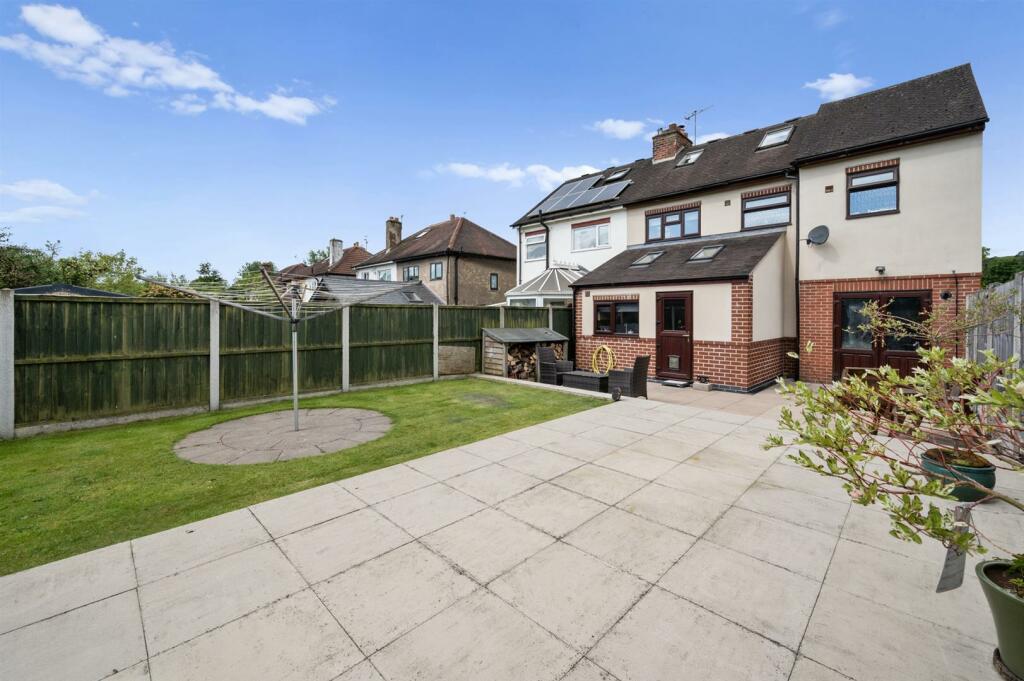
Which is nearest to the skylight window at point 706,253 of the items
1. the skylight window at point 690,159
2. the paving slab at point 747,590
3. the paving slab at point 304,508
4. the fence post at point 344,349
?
the skylight window at point 690,159

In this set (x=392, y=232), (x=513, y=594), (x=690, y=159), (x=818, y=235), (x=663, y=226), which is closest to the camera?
(x=513, y=594)

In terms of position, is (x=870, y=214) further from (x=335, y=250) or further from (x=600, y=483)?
(x=335, y=250)

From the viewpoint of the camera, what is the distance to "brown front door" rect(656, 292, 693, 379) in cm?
1111

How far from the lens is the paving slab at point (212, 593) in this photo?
2.34m

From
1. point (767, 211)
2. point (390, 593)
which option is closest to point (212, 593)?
point (390, 593)

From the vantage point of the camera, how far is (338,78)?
11945 millimetres

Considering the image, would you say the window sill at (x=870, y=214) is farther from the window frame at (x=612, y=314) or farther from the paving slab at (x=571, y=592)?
the paving slab at (x=571, y=592)

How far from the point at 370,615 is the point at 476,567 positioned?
0.76 m

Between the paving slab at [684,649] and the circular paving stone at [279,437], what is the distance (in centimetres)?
440

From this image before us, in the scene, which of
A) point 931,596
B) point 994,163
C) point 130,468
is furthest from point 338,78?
point 994,163

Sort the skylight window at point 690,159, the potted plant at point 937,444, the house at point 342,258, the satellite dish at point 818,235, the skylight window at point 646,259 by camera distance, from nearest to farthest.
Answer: the potted plant at point 937,444 → the satellite dish at point 818,235 → the skylight window at point 646,259 → the skylight window at point 690,159 → the house at point 342,258

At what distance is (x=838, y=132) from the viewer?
11594mm

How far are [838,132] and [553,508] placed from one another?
1393 centimetres

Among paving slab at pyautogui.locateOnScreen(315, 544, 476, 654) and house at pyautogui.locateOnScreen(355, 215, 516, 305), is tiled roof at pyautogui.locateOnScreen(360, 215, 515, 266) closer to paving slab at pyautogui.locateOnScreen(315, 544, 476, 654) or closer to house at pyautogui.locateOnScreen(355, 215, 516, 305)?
house at pyautogui.locateOnScreen(355, 215, 516, 305)
